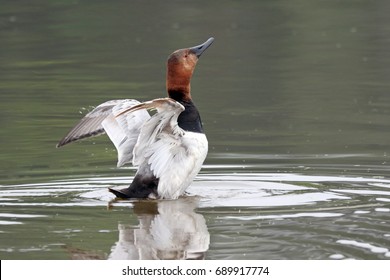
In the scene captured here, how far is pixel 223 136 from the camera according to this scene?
12766mm

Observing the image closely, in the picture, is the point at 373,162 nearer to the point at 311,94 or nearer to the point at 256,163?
the point at 256,163

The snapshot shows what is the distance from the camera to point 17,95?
16.4 metres

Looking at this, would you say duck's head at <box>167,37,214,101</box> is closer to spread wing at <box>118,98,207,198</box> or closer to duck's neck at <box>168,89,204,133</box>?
duck's neck at <box>168,89,204,133</box>

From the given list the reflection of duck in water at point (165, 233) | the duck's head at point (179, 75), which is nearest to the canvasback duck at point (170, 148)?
the duck's head at point (179, 75)

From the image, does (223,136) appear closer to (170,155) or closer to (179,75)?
(179,75)

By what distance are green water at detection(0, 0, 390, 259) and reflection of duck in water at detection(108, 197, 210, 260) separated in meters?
0.02

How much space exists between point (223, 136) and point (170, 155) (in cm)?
310

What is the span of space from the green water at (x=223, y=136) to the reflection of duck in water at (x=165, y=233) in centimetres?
2

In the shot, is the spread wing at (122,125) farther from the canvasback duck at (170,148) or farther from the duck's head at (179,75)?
the duck's head at (179,75)

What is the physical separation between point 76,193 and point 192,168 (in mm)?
1021

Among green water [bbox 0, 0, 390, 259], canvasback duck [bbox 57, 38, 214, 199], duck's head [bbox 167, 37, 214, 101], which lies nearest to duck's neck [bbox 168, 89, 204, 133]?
canvasback duck [bbox 57, 38, 214, 199]

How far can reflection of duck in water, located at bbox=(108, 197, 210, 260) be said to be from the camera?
305 inches

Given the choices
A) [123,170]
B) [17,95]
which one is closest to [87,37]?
[17,95]

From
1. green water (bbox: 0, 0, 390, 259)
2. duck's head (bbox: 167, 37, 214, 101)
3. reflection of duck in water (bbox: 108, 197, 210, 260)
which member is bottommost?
reflection of duck in water (bbox: 108, 197, 210, 260)
